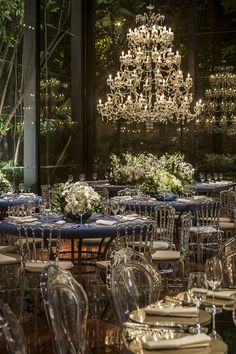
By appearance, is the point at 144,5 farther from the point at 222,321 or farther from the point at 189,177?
the point at 222,321

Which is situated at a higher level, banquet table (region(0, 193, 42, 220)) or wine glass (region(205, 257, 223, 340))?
wine glass (region(205, 257, 223, 340))

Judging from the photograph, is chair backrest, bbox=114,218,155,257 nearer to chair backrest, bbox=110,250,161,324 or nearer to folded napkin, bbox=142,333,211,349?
chair backrest, bbox=110,250,161,324

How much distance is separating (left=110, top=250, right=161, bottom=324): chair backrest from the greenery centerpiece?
18.5ft

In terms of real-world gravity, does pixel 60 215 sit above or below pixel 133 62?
below

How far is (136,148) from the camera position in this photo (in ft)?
51.2

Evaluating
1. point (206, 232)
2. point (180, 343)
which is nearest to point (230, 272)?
point (180, 343)

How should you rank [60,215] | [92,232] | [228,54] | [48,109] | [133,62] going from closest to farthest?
[92,232] < [60,215] < [133,62] < [48,109] < [228,54]

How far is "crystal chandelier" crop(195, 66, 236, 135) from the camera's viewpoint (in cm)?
1494

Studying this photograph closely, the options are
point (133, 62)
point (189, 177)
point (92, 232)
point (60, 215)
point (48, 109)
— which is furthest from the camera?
point (48, 109)

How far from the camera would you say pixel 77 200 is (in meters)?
7.12

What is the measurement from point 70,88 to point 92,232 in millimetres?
8966

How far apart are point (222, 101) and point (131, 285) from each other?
1153cm

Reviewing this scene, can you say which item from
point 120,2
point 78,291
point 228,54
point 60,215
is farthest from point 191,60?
point 78,291

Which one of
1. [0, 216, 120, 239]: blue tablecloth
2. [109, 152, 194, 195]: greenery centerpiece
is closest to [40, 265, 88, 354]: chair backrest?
[0, 216, 120, 239]: blue tablecloth
